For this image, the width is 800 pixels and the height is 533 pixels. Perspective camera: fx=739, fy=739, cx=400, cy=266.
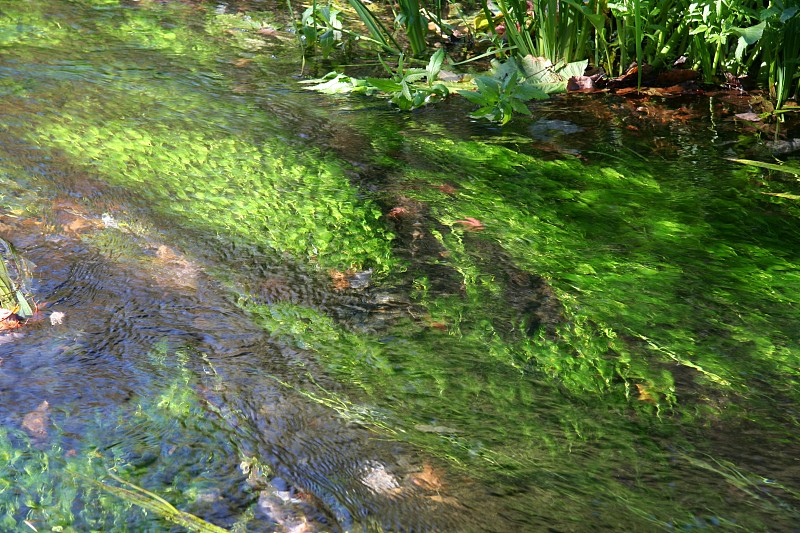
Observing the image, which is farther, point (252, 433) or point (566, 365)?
point (566, 365)

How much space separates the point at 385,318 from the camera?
2078 mm

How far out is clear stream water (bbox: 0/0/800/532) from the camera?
1.53 meters

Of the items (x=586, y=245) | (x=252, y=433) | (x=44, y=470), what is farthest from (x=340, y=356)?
(x=586, y=245)

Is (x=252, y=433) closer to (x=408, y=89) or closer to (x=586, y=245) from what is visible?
(x=586, y=245)

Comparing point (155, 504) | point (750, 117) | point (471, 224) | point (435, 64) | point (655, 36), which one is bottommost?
point (155, 504)

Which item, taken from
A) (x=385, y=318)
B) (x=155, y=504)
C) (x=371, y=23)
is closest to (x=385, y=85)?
(x=371, y=23)

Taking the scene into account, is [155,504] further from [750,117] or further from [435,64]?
[750,117]

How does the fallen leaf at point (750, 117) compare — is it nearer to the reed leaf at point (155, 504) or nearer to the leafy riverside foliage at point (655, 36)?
the leafy riverside foliage at point (655, 36)

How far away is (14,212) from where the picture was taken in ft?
7.77

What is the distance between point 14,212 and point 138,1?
2.83 m

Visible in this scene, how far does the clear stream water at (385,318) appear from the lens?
1527 millimetres

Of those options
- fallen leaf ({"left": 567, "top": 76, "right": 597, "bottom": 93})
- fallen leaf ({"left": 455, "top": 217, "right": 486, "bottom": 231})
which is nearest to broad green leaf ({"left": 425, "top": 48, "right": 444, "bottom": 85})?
fallen leaf ({"left": 567, "top": 76, "right": 597, "bottom": 93})

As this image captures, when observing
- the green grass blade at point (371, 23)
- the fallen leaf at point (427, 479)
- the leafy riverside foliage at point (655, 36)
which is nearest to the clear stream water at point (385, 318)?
the fallen leaf at point (427, 479)

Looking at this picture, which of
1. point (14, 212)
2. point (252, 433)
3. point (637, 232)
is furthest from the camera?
point (637, 232)
